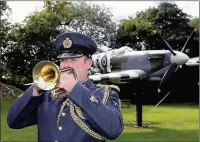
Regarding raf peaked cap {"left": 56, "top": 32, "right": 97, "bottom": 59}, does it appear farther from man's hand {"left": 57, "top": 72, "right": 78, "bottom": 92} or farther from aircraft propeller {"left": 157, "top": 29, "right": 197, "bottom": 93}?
aircraft propeller {"left": 157, "top": 29, "right": 197, "bottom": 93}

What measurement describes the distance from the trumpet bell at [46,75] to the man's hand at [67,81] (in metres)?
0.03

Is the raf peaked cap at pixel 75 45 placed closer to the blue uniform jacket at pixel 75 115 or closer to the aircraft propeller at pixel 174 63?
the blue uniform jacket at pixel 75 115

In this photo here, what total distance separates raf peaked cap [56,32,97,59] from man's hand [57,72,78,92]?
11.0 inches

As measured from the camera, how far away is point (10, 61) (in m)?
26.0

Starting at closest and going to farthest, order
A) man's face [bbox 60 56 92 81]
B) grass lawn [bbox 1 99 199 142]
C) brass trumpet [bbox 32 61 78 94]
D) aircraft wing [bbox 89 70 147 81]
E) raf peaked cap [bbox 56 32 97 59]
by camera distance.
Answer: brass trumpet [bbox 32 61 78 94], man's face [bbox 60 56 92 81], raf peaked cap [bbox 56 32 97 59], grass lawn [bbox 1 99 199 142], aircraft wing [bbox 89 70 147 81]

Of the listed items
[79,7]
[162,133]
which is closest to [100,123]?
[162,133]

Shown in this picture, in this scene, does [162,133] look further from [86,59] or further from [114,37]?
[114,37]

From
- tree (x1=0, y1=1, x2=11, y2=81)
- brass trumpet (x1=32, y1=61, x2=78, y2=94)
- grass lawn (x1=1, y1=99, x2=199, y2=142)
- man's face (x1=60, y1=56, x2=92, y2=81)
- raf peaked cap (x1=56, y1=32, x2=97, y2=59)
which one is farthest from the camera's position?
tree (x1=0, y1=1, x2=11, y2=81)

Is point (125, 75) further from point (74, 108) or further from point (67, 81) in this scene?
point (67, 81)

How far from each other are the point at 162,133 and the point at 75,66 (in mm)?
9239

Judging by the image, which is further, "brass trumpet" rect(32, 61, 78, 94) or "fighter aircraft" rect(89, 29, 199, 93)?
"fighter aircraft" rect(89, 29, 199, 93)

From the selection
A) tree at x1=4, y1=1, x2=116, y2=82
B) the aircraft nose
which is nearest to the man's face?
the aircraft nose

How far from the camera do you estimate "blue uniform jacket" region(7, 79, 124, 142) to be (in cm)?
203

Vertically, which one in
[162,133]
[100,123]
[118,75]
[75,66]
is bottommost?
[162,133]
